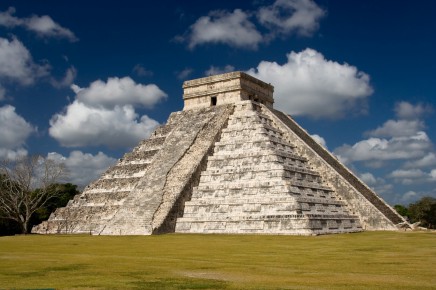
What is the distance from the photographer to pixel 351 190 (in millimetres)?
22156

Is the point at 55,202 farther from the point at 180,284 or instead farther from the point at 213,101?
the point at 180,284

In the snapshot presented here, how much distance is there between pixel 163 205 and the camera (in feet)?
67.5

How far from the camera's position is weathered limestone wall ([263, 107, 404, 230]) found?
21.4 m

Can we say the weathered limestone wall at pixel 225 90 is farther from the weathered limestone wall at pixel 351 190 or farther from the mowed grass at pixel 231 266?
the mowed grass at pixel 231 266

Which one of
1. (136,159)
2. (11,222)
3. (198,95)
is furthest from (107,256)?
(11,222)

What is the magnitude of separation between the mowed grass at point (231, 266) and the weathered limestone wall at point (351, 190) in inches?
260

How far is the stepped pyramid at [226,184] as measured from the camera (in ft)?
63.4

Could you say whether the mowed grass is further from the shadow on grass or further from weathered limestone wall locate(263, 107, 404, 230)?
weathered limestone wall locate(263, 107, 404, 230)

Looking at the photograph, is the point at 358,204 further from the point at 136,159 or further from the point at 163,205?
the point at 136,159

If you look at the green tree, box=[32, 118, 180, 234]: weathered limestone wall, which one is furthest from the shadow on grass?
the green tree

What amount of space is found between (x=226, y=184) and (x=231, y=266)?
11.3m

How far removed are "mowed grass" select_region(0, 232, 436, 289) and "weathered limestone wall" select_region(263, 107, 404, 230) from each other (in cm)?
661

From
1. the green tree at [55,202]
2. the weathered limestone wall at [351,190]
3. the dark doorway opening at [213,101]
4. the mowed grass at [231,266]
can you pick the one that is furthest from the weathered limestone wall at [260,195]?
the green tree at [55,202]

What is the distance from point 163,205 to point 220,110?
23.2ft
